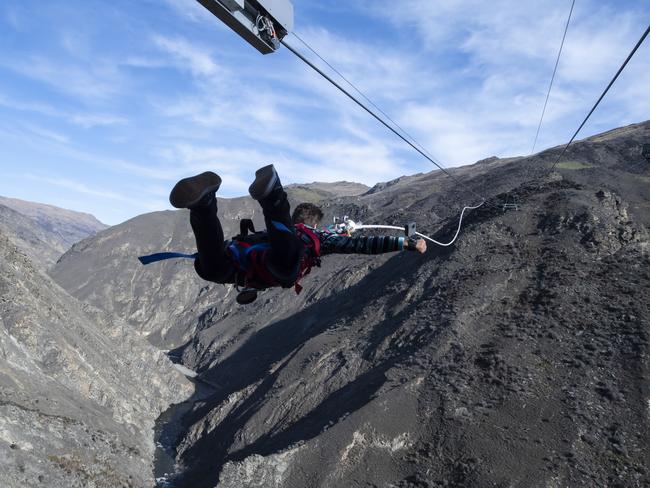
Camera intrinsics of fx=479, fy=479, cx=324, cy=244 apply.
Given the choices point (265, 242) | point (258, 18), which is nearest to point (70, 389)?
point (265, 242)

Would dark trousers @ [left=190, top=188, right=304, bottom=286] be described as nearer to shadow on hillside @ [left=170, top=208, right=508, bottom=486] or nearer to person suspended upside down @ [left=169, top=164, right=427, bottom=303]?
person suspended upside down @ [left=169, top=164, right=427, bottom=303]

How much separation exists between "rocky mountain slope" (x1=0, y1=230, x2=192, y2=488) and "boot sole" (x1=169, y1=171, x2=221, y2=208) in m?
18.8

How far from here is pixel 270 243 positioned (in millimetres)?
5543

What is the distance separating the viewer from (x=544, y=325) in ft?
70.1

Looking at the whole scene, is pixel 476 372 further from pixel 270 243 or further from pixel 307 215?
pixel 270 243

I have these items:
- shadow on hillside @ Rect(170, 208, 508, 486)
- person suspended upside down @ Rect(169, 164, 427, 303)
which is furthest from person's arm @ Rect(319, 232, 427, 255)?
shadow on hillside @ Rect(170, 208, 508, 486)

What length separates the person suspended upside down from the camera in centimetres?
502

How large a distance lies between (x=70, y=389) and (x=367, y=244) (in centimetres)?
3098

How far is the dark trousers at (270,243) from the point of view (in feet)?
17.1

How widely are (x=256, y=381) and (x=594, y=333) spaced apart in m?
21.7

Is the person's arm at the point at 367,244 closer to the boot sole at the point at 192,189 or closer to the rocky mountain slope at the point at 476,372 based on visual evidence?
the boot sole at the point at 192,189

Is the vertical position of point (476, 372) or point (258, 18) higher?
point (258, 18)

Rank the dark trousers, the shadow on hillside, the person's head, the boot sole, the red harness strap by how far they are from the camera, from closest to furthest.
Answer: the boot sole, the dark trousers, the red harness strap, the person's head, the shadow on hillside

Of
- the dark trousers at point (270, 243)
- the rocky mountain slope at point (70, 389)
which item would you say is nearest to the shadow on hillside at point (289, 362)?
the rocky mountain slope at point (70, 389)
